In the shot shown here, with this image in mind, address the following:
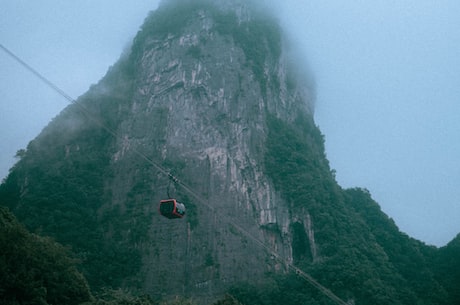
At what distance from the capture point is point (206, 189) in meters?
35.0

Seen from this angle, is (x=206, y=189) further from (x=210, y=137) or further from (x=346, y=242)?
(x=346, y=242)

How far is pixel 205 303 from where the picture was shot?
29109 millimetres

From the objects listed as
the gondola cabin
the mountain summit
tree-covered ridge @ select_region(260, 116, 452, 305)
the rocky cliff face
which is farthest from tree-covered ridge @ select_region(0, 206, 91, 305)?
tree-covered ridge @ select_region(260, 116, 452, 305)

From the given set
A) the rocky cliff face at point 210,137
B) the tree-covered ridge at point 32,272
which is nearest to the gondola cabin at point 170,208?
the tree-covered ridge at point 32,272

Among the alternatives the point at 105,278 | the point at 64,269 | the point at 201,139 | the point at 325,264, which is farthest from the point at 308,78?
the point at 64,269

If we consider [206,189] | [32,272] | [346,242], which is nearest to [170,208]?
[32,272]

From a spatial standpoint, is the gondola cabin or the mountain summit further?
the mountain summit

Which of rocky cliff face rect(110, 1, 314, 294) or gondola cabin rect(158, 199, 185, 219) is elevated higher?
rocky cliff face rect(110, 1, 314, 294)

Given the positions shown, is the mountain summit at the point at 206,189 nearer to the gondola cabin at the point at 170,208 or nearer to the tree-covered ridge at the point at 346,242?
the tree-covered ridge at the point at 346,242

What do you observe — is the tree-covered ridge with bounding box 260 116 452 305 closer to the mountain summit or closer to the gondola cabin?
the mountain summit

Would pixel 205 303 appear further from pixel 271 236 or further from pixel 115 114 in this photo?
pixel 115 114

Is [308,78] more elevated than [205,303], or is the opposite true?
[308,78]

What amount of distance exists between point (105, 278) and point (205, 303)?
300 inches

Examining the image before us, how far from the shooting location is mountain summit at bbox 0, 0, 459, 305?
3161 centimetres
